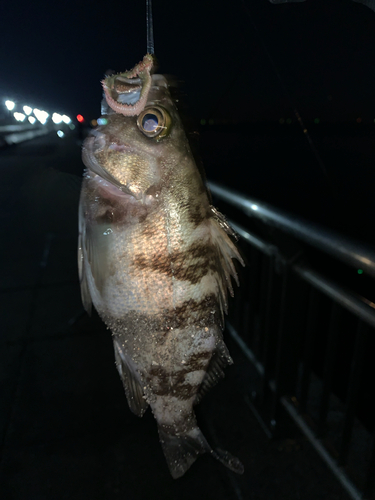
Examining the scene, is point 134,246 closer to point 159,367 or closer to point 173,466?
point 159,367

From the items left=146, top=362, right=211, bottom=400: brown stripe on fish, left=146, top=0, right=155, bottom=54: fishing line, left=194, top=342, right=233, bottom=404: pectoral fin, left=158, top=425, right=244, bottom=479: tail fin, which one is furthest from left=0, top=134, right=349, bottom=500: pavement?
left=194, top=342, right=233, bottom=404: pectoral fin

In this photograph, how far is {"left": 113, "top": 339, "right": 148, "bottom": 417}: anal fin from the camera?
Result: 4.85 ft

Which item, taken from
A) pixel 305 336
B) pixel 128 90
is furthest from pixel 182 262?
pixel 305 336

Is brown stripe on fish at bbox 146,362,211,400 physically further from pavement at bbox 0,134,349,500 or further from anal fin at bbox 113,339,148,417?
pavement at bbox 0,134,349,500

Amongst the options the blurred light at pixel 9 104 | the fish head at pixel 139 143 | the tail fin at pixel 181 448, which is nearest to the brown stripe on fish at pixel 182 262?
the fish head at pixel 139 143

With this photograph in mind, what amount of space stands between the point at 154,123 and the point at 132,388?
3.78 ft

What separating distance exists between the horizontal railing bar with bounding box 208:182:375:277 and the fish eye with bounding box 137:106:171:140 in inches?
38.2

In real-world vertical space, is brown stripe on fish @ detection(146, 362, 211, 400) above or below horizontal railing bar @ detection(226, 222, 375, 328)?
below

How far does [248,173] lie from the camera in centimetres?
3067

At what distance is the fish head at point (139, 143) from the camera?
3.93 feet

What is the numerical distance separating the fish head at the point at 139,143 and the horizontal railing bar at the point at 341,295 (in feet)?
3.68

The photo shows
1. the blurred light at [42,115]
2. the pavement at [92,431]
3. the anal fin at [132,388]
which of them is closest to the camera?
the anal fin at [132,388]

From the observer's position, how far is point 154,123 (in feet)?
4.02

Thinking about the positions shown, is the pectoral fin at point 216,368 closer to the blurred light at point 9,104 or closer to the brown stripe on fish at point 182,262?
the brown stripe on fish at point 182,262
